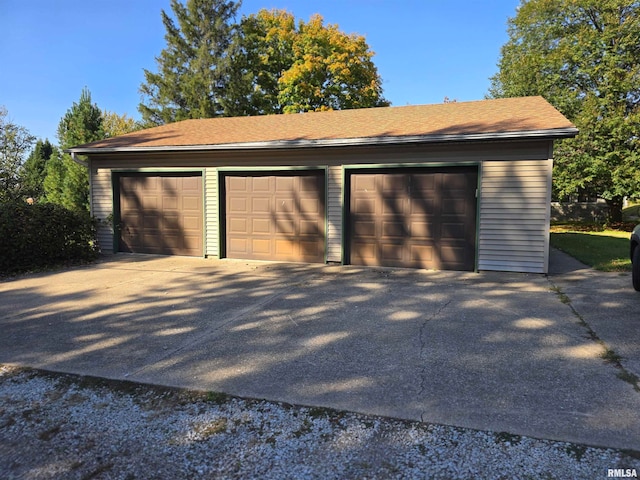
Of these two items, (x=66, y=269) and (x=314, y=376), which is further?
(x=66, y=269)

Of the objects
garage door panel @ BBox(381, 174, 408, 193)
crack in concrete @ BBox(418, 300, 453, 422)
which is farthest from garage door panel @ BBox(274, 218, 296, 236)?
crack in concrete @ BBox(418, 300, 453, 422)

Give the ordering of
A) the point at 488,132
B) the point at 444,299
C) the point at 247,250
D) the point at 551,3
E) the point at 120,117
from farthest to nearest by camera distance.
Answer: the point at 120,117 < the point at 551,3 < the point at 247,250 < the point at 488,132 < the point at 444,299

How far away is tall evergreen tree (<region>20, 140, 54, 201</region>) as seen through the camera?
63.5ft

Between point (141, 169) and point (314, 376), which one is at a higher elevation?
point (141, 169)

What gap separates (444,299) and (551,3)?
19784 mm

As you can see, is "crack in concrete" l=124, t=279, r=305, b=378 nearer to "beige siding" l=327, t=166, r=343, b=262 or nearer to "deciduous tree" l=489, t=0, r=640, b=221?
"beige siding" l=327, t=166, r=343, b=262

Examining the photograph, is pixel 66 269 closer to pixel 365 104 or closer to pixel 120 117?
pixel 365 104

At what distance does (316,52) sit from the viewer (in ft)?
84.4

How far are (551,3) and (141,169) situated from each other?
64.5 ft

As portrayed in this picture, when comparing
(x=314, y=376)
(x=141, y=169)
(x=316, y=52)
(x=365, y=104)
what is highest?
(x=316, y=52)

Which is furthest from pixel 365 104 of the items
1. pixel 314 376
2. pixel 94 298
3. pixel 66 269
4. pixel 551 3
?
pixel 314 376

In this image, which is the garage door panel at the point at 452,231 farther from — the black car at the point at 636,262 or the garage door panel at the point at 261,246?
the garage door panel at the point at 261,246

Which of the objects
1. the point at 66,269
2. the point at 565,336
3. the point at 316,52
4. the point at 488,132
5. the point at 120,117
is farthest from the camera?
the point at 120,117

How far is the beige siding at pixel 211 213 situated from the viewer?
33.5 ft
